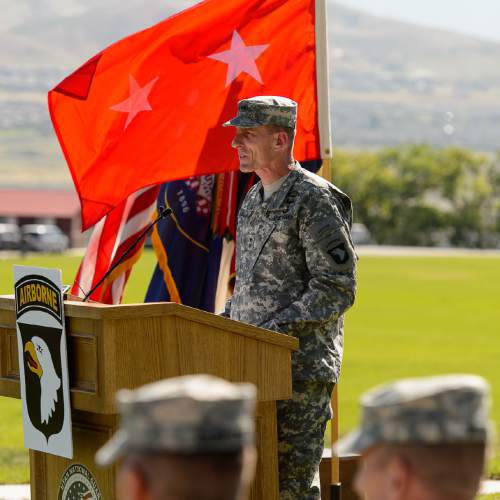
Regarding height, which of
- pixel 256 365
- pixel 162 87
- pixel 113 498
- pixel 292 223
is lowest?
pixel 113 498

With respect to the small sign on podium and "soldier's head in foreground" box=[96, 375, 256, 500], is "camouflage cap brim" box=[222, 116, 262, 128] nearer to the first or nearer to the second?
the small sign on podium

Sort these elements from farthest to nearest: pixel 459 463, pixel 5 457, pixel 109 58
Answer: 1. pixel 5 457
2. pixel 109 58
3. pixel 459 463

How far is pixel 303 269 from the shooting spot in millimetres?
5504

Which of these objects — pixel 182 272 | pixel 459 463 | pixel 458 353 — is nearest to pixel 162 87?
pixel 182 272

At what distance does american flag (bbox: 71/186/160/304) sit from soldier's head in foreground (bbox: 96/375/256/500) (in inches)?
205

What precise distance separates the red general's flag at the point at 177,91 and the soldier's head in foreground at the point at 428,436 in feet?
15.1

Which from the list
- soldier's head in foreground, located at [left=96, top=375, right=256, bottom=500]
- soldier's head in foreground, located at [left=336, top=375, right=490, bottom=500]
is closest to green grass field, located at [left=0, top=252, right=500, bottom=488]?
soldier's head in foreground, located at [left=336, top=375, right=490, bottom=500]

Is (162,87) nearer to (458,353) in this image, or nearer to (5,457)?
(5,457)

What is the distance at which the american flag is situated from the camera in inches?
301

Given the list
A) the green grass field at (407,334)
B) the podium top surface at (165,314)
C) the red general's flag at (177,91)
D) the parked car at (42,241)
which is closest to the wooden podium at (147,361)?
the podium top surface at (165,314)

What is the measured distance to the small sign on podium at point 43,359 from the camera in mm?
4871

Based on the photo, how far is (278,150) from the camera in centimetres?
555

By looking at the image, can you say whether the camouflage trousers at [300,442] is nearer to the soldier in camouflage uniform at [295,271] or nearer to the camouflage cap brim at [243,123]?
the soldier in camouflage uniform at [295,271]

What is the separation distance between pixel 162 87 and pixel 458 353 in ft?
54.2
